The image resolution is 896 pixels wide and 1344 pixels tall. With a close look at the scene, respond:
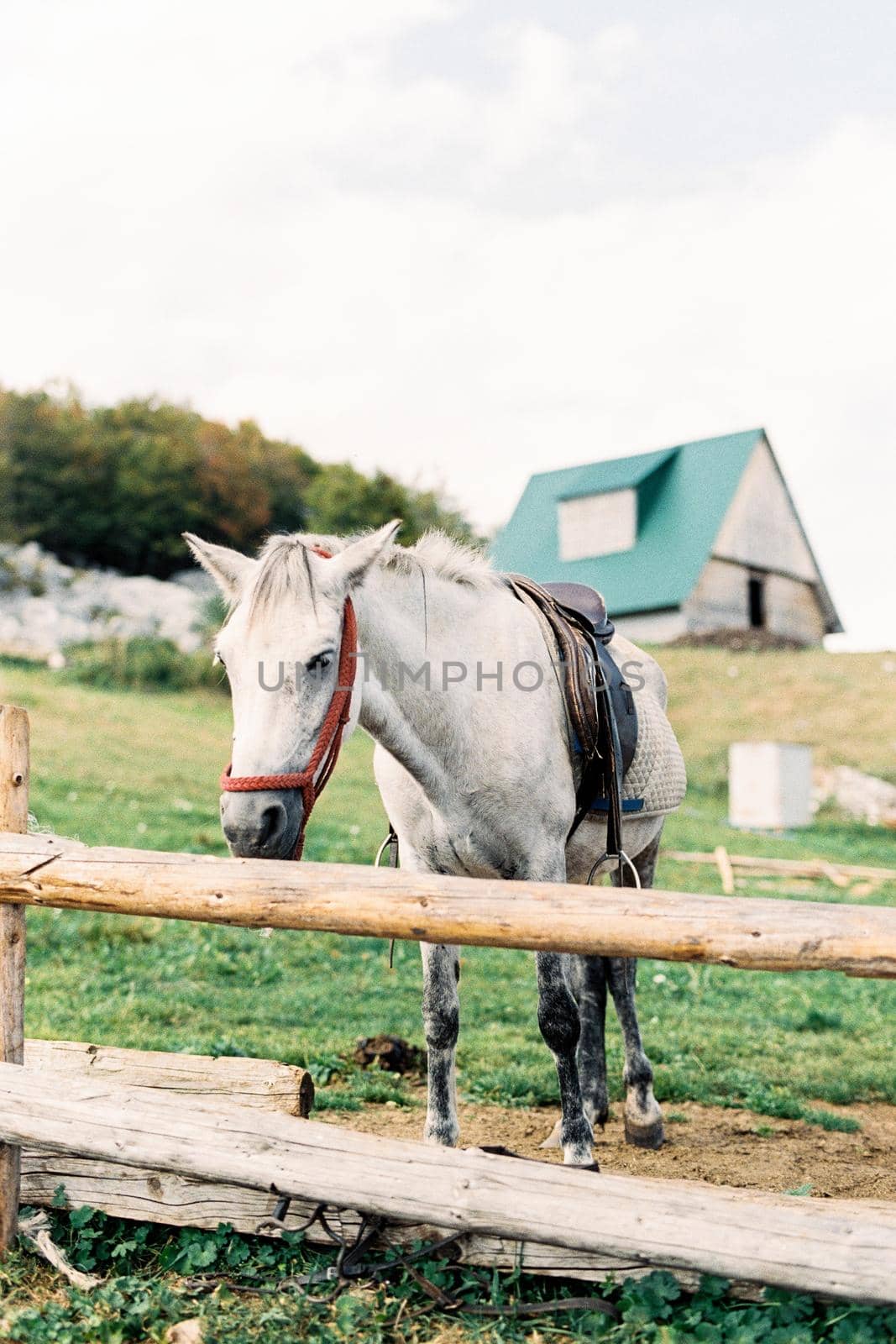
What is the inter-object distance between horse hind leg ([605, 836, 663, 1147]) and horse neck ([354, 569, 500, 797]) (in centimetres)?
163

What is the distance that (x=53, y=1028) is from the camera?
21.2 ft

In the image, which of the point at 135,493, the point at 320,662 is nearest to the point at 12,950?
the point at 320,662

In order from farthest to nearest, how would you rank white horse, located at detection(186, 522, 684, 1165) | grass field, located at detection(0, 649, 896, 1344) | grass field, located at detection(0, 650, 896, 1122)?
grass field, located at detection(0, 650, 896, 1122)
grass field, located at detection(0, 649, 896, 1344)
white horse, located at detection(186, 522, 684, 1165)

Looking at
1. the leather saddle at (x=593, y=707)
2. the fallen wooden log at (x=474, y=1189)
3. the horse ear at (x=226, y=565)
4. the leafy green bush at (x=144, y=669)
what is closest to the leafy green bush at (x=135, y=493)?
the leafy green bush at (x=144, y=669)

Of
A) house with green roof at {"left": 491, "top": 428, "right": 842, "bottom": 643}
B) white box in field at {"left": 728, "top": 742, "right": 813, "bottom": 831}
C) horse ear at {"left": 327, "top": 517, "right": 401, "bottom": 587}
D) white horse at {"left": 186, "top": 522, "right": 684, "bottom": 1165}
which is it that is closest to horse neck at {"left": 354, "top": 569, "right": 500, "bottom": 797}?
white horse at {"left": 186, "top": 522, "right": 684, "bottom": 1165}

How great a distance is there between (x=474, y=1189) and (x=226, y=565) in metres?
2.14

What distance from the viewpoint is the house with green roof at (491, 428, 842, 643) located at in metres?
33.2

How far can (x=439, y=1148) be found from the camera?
325cm

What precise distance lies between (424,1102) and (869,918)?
11.5 ft

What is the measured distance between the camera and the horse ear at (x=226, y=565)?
3.72 meters

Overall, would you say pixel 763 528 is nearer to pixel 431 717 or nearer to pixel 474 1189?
pixel 431 717

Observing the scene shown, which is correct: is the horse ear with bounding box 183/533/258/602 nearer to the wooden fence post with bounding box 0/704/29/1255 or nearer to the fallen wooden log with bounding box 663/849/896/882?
the wooden fence post with bounding box 0/704/29/1255

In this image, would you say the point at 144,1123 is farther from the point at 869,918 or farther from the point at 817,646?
the point at 817,646

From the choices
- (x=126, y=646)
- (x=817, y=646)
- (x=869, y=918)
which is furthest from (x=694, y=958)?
(x=817, y=646)
